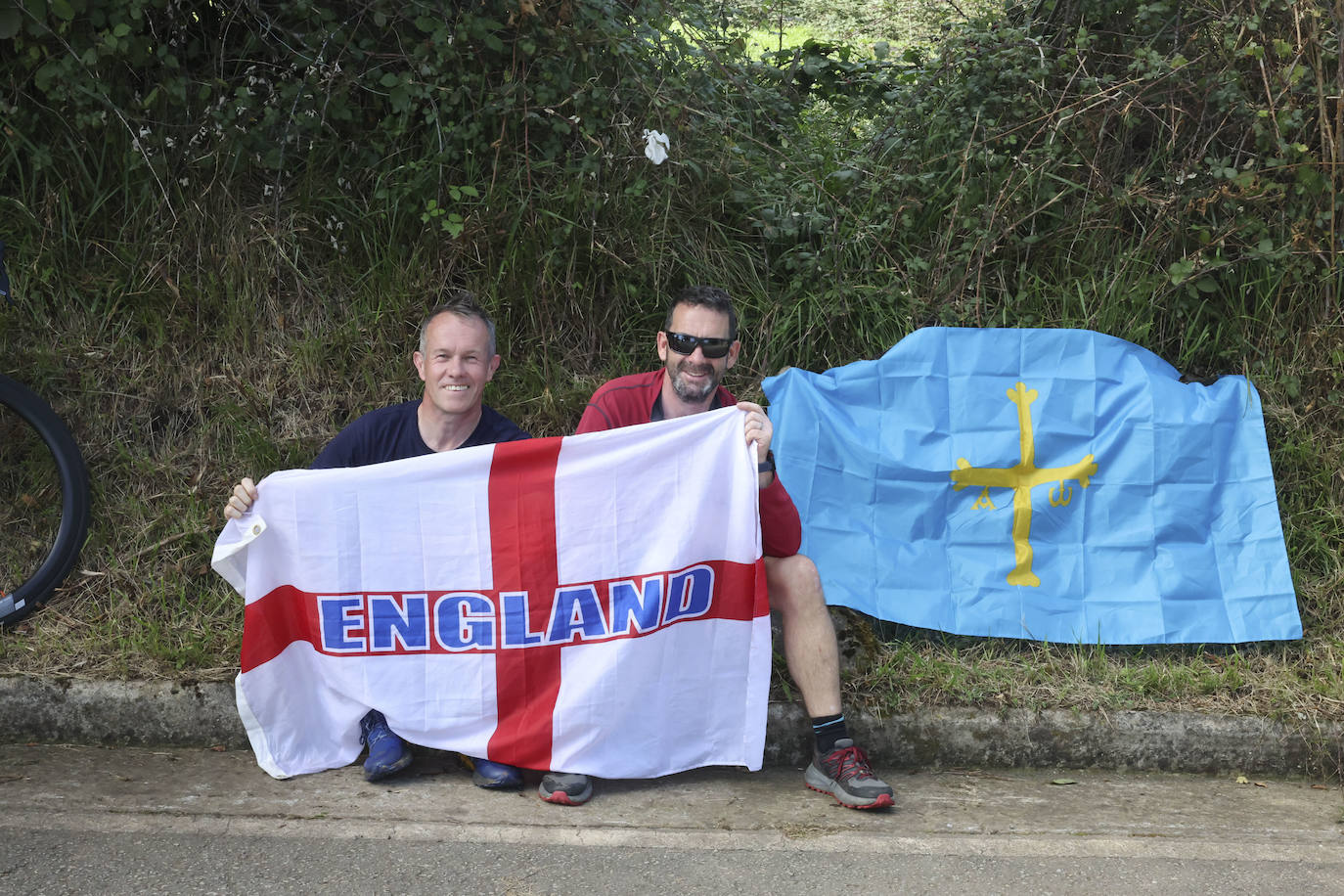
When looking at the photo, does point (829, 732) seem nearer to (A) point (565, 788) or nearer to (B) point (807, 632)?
(B) point (807, 632)

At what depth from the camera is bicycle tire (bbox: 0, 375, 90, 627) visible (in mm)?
4000

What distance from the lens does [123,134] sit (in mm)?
4691

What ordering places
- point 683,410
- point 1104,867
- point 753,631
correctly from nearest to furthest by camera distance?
point 1104,867, point 753,631, point 683,410

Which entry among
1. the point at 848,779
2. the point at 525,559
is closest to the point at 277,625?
the point at 525,559

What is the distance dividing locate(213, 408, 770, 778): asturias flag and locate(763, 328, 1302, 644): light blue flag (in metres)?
0.76

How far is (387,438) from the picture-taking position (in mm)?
3699

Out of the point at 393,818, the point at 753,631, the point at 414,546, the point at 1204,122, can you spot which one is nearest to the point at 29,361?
the point at 414,546

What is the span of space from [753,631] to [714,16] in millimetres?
3266

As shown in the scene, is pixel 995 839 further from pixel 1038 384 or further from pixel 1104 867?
pixel 1038 384

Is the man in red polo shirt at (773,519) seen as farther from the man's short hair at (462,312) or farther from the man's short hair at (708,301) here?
the man's short hair at (462,312)

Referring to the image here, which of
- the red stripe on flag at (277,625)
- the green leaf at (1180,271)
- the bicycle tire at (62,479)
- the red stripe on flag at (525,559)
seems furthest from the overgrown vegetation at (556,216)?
the red stripe on flag at (525,559)

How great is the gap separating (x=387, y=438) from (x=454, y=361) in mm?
340

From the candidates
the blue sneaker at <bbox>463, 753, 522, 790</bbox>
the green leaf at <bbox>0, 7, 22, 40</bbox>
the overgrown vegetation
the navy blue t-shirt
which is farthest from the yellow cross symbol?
the green leaf at <bbox>0, 7, 22, 40</bbox>

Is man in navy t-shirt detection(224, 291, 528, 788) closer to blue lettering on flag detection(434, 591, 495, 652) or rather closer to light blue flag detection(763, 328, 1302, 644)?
blue lettering on flag detection(434, 591, 495, 652)
